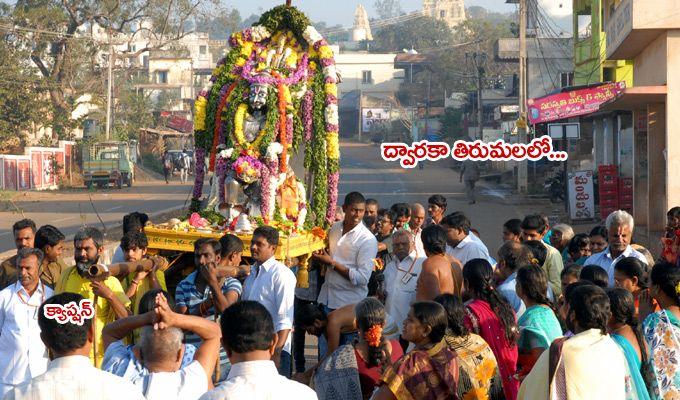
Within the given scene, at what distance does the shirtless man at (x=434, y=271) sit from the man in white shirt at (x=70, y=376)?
386 centimetres

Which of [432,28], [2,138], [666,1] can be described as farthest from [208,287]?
[432,28]

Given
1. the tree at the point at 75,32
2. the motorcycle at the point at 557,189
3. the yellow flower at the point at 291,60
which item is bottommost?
the motorcycle at the point at 557,189

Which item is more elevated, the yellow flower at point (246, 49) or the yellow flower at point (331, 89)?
the yellow flower at point (246, 49)

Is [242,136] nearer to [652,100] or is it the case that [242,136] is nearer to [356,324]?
[356,324]

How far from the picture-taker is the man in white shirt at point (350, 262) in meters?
9.35

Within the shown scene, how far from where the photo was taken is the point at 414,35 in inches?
4675

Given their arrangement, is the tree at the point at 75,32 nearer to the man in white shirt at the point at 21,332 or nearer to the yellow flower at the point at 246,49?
the yellow flower at the point at 246,49

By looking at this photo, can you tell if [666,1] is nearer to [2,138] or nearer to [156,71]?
[2,138]

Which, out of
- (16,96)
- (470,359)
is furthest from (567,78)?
(470,359)

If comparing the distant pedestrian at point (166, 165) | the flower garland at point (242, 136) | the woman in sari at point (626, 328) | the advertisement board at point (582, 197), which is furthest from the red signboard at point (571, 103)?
the distant pedestrian at point (166, 165)

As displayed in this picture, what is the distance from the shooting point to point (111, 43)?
4738 centimetres

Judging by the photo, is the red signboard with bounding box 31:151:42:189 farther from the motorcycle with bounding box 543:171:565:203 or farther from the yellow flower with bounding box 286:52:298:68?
the yellow flower with bounding box 286:52:298:68

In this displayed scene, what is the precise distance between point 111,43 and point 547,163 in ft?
65.2

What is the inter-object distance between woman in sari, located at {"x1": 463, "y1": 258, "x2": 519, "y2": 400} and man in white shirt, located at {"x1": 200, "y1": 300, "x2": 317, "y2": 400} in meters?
2.11
